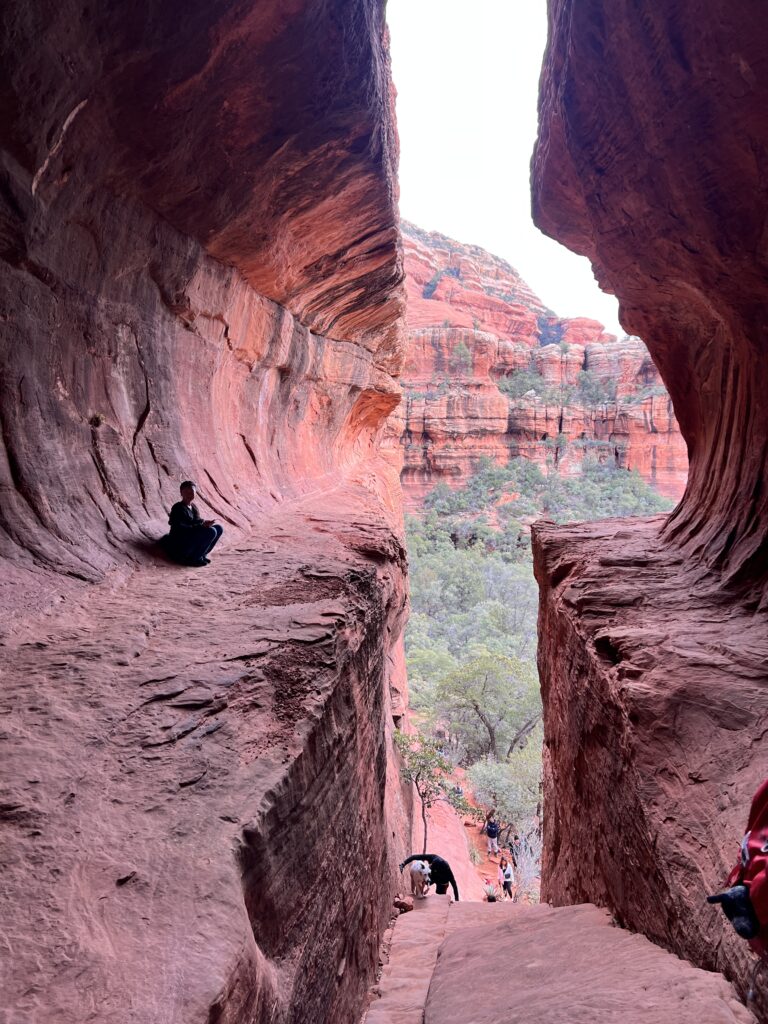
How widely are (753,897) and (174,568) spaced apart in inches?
186

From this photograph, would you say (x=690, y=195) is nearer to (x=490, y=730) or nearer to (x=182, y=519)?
(x=182, y=519)

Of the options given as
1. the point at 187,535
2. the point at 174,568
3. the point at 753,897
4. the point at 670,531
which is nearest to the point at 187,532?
the point at 187,535

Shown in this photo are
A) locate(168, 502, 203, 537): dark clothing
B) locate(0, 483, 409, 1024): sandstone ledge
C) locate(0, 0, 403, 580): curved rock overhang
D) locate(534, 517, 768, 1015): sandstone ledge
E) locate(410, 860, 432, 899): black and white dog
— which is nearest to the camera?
locate(0, 483, 409, 1024): sandstone ledge

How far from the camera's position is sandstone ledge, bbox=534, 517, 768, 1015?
3188 millimetres

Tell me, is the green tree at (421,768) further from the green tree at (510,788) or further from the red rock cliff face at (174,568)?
the red rock cliff face at (174,568)

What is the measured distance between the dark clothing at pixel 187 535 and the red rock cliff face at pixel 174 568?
0.19 m

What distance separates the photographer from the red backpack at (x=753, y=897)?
2.16 meters

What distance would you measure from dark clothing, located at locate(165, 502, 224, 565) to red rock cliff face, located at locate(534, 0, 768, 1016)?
3771 mm

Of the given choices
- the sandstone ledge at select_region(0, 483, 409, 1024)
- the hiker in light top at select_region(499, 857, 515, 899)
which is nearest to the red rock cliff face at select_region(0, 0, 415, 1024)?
the sandstone ledge at select_region(0, 483, 409, 1024)

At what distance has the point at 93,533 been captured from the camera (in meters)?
4.93

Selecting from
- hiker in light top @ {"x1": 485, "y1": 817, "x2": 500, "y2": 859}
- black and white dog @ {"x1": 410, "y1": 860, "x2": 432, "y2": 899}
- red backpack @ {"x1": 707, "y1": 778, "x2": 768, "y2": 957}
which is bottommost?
hiker in light top @ {"x1": 485, "y1": 817, "x2": 500, "y2": 859}

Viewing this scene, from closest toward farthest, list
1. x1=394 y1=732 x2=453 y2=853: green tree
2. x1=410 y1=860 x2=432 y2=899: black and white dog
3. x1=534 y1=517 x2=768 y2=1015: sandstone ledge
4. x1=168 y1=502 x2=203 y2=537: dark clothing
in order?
x1=534 y1=517 x2=768 y2=1015: sandstone ledge, x1=168 y1=502 x2=203 y2=537: dark clothing, x1=410 y1=860 x2=432 y2=899: black and white dog, x1=394 y1=732 x2=453 y2=853: green tree

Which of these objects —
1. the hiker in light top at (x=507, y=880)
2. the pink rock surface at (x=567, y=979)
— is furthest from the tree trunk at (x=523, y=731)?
the pink rock surface at (x=567, y=979)

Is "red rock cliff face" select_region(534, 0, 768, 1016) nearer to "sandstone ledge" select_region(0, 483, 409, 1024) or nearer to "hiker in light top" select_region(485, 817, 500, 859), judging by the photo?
"sandstone ledge" select_region(0, 483, 409, 1024)
